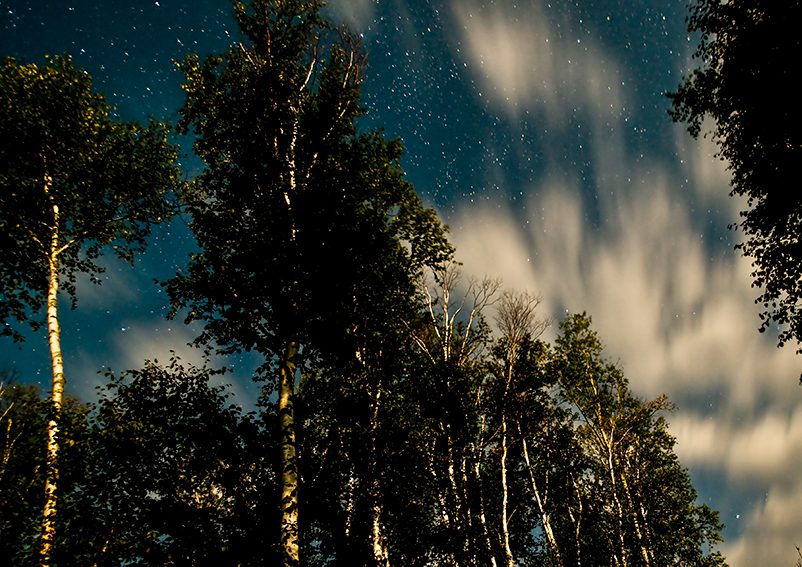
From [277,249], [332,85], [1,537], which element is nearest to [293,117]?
[332,85]

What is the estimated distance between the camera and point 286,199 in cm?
1155

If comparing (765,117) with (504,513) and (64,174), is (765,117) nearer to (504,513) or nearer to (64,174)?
(504,513)

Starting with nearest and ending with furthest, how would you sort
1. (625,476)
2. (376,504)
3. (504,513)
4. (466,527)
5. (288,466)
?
(288,466) → (376,504) → (504,513) → (466,527) → (625,476)

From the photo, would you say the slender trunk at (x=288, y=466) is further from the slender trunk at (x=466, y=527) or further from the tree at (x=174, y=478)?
the slender trunk at (x=466, y=527)

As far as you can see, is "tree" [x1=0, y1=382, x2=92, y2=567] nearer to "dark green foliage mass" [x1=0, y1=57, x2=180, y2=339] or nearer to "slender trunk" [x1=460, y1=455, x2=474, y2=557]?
"dark green foliage mass" [x1=0, y1=57, x2=180, y2=339]

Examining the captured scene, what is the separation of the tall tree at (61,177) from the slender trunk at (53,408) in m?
0.05

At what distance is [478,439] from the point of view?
597 inches

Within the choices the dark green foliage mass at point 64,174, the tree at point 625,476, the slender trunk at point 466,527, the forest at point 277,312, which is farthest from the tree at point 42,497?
the tree at point 625,476

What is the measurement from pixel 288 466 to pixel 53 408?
566 cm

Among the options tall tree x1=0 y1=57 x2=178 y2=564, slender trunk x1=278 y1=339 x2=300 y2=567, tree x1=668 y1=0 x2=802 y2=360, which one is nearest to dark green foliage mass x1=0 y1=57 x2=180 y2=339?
tall tree x1=0 y1=57 x2=178 y2=564

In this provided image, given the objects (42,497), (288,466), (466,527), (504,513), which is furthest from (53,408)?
(504,513)

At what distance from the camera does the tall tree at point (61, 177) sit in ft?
42.2

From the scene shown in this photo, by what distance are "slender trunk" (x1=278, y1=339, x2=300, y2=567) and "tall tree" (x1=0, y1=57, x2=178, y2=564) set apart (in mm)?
6525

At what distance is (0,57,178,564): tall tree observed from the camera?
1285 centimetres
